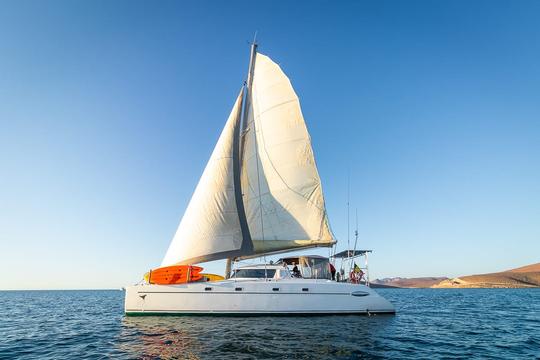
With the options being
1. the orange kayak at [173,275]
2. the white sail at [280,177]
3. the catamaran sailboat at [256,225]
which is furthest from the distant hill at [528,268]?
the orange kayak at [173,275]

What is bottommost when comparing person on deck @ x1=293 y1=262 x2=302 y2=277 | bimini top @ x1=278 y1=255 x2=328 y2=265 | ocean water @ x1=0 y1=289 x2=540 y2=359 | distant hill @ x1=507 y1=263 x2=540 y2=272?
distant hill @ x1=507 y1=263 x2=540 y2=272

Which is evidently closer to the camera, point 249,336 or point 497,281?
point 249,336

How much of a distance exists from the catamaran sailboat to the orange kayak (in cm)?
5

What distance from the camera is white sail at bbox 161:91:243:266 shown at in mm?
19234

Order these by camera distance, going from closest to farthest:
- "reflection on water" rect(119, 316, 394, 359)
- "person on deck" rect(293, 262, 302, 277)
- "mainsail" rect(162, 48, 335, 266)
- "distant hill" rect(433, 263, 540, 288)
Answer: "reflection on water" rect(119, 316, 394, 359), "mainsail" rect(162, 48, 335, 266), "person on deck" rect(293, 262, 302, 277), "distant hill" rect(433, 263, 540, 288)

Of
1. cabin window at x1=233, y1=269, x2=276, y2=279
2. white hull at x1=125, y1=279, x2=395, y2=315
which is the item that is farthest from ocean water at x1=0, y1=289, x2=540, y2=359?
cabin window at x1=233, y1=269, x2=276, y2=279

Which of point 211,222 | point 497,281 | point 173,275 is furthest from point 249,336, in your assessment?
point 497,281

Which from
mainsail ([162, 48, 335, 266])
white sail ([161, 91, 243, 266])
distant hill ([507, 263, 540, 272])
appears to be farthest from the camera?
distant hill ([507, 263, 540, 272])

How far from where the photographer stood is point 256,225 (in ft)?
71.3

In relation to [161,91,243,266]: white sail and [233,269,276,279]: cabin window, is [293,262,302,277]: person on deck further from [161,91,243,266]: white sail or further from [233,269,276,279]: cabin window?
[161,91,243,266]: white sail

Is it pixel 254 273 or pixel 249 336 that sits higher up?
pixel 254 273

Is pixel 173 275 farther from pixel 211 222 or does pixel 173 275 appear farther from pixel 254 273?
pixel 254 273

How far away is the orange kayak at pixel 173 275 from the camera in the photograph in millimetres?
18500

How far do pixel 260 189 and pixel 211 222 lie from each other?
4.25 meters
